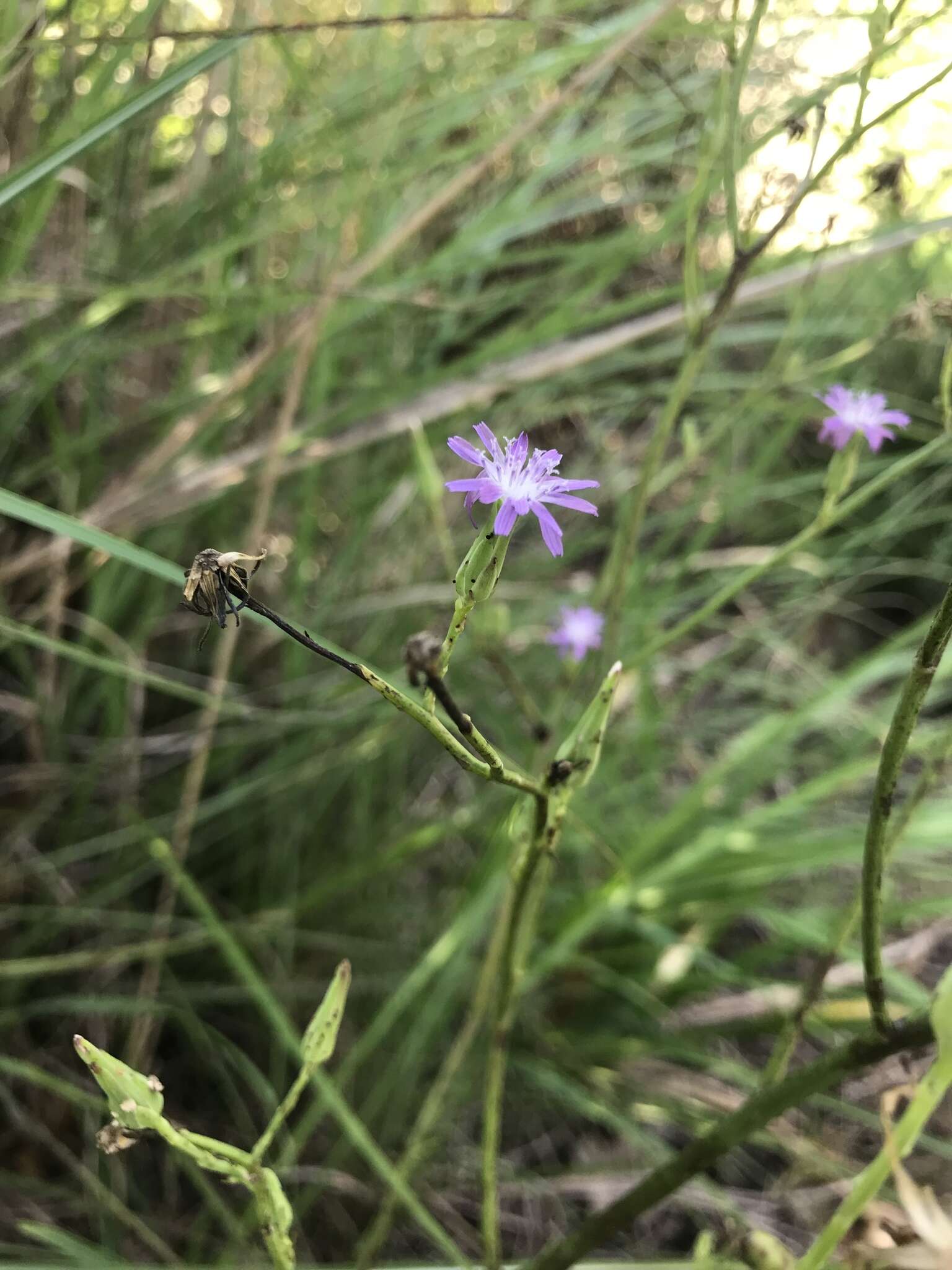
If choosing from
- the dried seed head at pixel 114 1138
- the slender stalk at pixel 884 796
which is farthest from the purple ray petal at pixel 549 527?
the dried seed head at pixel 114 1138

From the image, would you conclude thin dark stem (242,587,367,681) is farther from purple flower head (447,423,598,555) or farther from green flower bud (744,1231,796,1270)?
green flower bud (744,1231,796,1270)

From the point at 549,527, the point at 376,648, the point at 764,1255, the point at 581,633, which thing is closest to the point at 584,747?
the point at 549,527

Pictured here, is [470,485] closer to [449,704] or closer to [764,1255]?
[449,704]

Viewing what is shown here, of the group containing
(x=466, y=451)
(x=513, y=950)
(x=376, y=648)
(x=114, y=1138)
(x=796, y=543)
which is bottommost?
(x=114, y=1138)

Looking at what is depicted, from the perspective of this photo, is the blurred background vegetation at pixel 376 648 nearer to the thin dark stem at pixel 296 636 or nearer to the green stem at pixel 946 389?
the green stem at pixel 946 389

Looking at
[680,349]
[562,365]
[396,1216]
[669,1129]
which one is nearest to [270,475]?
[562,365]


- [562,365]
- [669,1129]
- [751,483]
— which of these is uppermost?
[751,483]

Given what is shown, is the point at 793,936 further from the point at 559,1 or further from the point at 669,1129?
the point at 559,1
